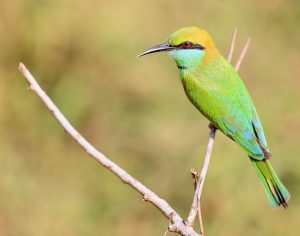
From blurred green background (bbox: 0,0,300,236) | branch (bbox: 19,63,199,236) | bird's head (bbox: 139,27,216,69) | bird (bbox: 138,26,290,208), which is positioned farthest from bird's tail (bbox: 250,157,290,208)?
blurred green background (bbox: 0,0,300,236)

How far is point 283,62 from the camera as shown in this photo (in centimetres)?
552

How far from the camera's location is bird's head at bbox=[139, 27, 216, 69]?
3.27m

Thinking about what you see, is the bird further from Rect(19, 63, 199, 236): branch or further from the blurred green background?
the blurred green background

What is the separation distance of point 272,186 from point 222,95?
0.47m

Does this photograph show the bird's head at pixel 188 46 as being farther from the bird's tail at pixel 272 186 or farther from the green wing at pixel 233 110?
the bird's tail at pixel 272 186

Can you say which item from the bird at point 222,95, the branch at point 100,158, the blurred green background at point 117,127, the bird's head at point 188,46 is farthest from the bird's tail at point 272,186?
the blurred green background at point 117,127

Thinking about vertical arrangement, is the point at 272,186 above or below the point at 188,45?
below

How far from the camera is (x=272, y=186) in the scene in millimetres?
3176

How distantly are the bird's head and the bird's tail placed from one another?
1.81 ft

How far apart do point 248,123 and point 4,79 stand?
6.75ft

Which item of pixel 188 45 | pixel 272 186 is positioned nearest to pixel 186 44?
pixel 188 45

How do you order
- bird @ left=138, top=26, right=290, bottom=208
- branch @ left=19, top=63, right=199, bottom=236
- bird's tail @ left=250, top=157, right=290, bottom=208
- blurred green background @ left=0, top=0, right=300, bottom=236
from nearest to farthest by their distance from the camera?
branch @ left=19, top=63, right=199, bottom=236
bird's tail @ left=250, top=157, right=290, bottom=208
bird @ left=138, top=26, right=290, bottom=208
blurred green background @ left=0, top=0, right=300, bottom=236

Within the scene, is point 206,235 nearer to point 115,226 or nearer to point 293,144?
point 115,226

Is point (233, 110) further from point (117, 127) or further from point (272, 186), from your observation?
point (117, 127)
